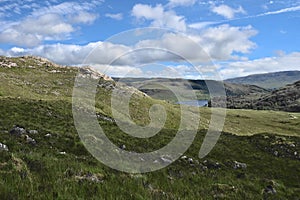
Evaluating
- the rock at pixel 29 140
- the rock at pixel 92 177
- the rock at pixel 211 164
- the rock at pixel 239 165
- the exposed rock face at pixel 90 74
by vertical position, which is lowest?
the rock at pixel 239 165

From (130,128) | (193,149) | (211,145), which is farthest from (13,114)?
(211,145)

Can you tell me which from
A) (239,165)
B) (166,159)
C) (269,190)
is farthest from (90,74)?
(269,190)

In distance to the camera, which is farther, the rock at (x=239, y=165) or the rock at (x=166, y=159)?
the rock at (x=239, y=165)

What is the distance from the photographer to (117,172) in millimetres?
14305

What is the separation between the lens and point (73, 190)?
356 inches

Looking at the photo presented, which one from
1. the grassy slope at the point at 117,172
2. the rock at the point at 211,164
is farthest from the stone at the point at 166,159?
→ the rock at the point at 211,164

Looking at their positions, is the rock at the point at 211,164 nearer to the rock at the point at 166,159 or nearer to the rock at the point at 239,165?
the rock at the point at 239,165

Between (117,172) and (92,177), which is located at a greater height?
(92,177)

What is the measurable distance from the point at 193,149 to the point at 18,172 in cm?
2093

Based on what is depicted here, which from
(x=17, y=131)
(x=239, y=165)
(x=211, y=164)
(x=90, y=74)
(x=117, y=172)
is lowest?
(x=239, y=165)

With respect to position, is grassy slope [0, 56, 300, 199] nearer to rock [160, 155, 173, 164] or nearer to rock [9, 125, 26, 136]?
rock [160, 155, 173, 164]

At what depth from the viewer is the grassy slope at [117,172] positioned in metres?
9.48

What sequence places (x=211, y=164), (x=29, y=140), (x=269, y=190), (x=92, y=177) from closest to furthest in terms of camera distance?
(x=92, y=177)
(x=269, y=190)
(x=29, y=140)
(x=211, y=164)

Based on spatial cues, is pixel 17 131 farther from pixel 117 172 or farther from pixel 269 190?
pixel 269 190
